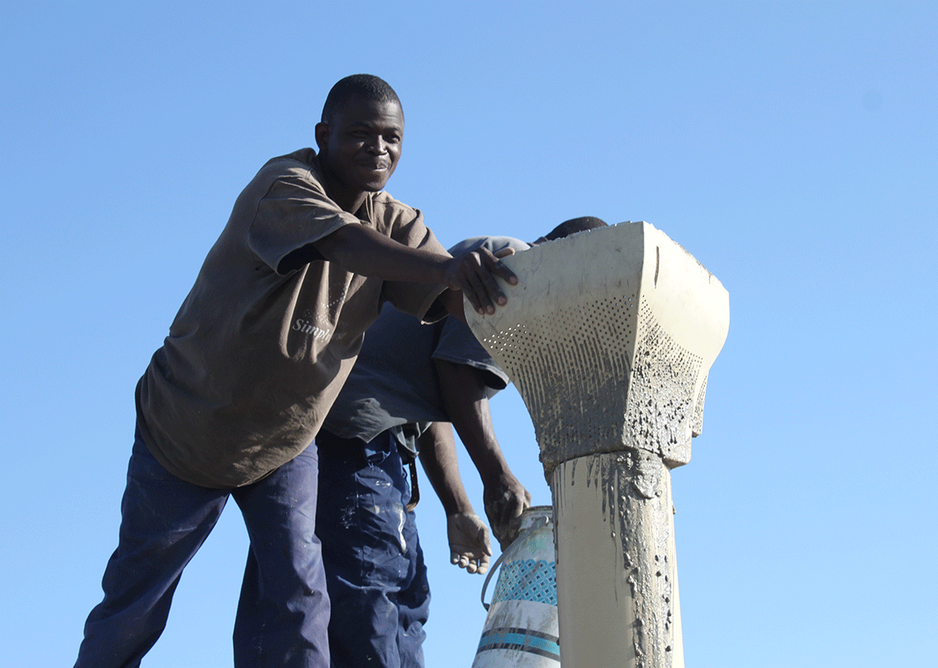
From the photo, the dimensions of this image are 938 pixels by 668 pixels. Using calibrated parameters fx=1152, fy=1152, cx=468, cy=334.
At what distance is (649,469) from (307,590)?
107cm

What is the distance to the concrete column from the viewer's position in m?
2.63

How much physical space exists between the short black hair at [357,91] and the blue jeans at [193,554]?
Answer: 107 centimetres

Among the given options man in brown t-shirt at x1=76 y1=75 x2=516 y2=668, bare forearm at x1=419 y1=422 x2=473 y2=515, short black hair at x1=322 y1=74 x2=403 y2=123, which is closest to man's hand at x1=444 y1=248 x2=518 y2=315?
man in brown t-shirt at x1=76 y1=75 x2=516 y2=668

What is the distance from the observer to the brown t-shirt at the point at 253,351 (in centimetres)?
318

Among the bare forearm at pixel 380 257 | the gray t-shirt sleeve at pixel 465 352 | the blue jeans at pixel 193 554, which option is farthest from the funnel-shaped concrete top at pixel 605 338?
the gray t-shirt sleeve at pixel 465 352

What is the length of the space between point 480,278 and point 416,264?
0.17 m

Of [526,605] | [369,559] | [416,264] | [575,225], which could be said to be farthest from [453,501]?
[416,264]

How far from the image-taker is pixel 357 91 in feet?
11.2

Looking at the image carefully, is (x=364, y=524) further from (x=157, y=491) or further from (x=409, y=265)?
(x=409, y=265)

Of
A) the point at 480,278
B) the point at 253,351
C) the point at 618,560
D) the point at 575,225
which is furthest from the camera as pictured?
the point at 575,225

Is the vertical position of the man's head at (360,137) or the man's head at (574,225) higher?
the man's head at (574,225)

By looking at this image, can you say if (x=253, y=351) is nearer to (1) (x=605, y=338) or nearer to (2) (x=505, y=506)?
(1) (x=605, y=338)

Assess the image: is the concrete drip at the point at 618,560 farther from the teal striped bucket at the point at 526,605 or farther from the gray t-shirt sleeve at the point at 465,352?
the gray t-shirt sleeve at the point at 465,352

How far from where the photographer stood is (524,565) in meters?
3.83
